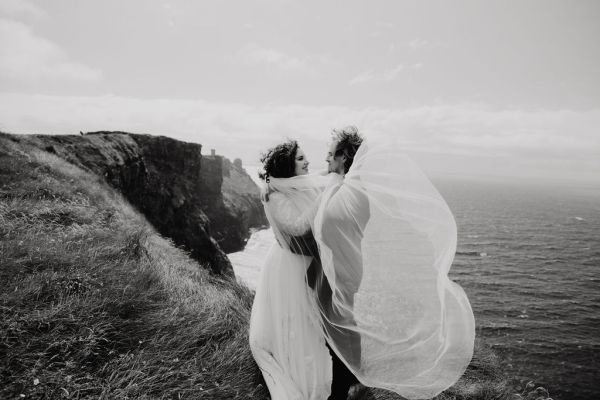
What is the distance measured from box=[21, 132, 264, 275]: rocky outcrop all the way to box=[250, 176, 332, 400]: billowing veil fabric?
31.6ft

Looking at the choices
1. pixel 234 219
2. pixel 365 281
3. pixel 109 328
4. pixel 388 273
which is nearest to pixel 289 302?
pixel 365 281

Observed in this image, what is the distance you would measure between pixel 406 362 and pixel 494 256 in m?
60.7

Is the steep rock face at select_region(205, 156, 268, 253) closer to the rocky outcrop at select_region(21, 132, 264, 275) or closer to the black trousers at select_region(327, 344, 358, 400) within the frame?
the rocky outcrop at select_region(21, 132, 264, 275)

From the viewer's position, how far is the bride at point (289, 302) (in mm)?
3281

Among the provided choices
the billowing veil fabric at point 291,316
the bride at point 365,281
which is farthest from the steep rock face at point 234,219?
the bride at point 365,281

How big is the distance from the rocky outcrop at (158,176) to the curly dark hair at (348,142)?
33.9ft

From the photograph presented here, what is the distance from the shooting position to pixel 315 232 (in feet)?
10.1

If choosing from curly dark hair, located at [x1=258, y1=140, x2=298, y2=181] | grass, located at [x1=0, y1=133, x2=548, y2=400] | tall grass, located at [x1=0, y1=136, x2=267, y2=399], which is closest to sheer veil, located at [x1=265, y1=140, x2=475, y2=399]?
curly dark hair, located at [x1=258, y1=140, x2=298, y2=181]

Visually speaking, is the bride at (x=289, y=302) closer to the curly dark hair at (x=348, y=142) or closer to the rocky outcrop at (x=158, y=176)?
the curly dark hair at (x=348, y=142)

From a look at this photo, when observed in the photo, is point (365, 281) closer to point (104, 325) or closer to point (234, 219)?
point (104, 325)

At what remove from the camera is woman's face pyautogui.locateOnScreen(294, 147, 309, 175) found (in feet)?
11.5

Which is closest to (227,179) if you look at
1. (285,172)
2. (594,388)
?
(594,388)

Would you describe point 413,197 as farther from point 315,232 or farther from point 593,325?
point 593,325

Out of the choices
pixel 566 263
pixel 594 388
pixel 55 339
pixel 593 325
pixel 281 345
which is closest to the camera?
pixel 55 339
